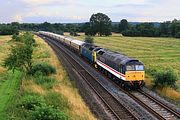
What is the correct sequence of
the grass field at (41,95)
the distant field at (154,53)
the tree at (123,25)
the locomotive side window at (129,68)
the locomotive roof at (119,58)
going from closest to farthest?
the grass field at (41,95)
the locomotive side window at (129,68)
the locomotive roof at (119,58)
the distant field at (154,53)
the tree at (123,25)

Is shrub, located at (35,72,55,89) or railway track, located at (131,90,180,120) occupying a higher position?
shrub, located at (35,72,55,89)

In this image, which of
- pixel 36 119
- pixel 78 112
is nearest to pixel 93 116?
pixel 78 112

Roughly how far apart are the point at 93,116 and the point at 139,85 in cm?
932

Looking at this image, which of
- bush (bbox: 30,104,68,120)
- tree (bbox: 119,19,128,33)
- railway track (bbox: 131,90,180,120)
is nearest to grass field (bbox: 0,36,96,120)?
bush (bbox: 30,104,68,120)

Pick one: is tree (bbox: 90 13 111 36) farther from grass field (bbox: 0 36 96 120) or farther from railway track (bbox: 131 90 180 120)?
railway track (bbox: 131 90 180 120)

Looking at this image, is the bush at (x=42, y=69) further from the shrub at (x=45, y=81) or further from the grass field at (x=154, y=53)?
the grass field at (x=154, y=53)

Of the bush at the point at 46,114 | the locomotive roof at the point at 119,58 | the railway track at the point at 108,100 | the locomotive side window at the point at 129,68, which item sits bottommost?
the railway track at the point at 108,100

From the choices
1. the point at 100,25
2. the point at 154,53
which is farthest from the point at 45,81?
the point at 100,25

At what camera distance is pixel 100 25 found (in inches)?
6545

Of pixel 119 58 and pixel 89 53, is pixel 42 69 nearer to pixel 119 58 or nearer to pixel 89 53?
pixel 119 58

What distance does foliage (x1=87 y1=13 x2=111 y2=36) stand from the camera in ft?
545

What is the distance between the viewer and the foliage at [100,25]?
545 feet

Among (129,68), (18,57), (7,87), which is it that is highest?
(18,57)

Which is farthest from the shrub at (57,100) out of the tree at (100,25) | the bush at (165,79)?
the tree at (100,25)
